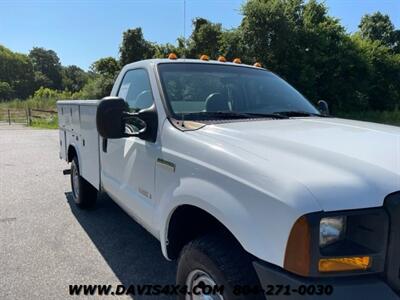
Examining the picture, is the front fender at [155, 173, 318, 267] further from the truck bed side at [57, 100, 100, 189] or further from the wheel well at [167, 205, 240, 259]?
the truck bed side at [57, 100, 100, 189]

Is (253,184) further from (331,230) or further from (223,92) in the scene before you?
(223,92)

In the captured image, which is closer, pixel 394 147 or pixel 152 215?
pixel 394 147

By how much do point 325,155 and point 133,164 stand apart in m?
1.74

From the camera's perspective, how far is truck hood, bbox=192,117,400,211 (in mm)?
1762

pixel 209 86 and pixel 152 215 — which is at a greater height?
pixel 209 86

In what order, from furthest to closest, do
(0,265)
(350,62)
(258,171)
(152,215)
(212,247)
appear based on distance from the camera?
1. (350,62)
2. (0,265)
3. (152,215)
4. (212,247)
5. (258,171)

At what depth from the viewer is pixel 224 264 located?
209 cm

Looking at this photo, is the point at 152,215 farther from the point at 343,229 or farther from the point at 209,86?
the point at 343,229

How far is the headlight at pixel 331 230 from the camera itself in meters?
1.76

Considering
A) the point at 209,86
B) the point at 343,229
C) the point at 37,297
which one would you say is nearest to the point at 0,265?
the point at 37,297

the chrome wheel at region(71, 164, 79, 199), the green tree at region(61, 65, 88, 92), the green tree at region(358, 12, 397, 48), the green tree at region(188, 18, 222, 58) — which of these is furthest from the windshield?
the green tree at region(61, 65, 88, 92)

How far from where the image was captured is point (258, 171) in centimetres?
198

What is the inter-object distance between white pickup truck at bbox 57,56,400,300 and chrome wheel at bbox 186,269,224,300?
1 centimetres

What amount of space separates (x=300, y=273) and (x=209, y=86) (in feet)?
6.62
